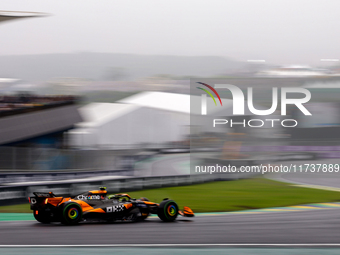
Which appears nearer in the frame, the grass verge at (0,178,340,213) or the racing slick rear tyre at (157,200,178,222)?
the racing slick rear tyre at (157,200,178,222)

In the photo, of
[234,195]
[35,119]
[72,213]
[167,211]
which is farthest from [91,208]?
[35,119]

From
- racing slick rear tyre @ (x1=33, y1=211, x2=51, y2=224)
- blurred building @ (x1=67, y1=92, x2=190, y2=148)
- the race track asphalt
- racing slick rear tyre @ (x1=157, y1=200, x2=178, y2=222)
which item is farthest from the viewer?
blurred building @ (x1=67, y1=92, x2=190, y2=148)

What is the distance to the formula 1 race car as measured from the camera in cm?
840

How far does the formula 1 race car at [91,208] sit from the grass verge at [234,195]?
256 centimetres

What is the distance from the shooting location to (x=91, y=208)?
28.3 ft

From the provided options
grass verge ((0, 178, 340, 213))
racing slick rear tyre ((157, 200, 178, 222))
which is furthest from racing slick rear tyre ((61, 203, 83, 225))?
grass verge ((0, 178, 340, 213))

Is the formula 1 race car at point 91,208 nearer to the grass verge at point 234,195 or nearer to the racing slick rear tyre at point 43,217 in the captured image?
the racing slick rear tyre at point 43,217

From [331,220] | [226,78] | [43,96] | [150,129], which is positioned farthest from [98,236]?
[150,129]

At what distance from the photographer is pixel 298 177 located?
23891mm

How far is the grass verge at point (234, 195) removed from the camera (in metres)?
13.3

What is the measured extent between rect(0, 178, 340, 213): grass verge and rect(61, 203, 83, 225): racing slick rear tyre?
3.54 meters

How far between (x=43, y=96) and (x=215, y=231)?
2110 centimetres

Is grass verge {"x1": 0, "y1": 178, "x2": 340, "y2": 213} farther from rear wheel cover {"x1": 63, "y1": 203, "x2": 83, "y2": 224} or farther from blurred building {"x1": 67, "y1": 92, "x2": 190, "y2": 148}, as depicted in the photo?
blurred building {"x1": 67, "y1": 92, "x2": 190, "y2": 148}

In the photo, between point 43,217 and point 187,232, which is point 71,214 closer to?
point 43,217
